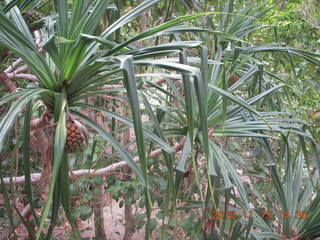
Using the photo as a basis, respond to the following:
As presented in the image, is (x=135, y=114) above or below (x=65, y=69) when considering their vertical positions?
below

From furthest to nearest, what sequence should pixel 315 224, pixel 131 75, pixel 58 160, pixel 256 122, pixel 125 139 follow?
pixel 125 139, pixel 315 224, pixel 256 122, pixel 58 160, pixel 131 75

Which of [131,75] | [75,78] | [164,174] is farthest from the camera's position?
[164,174]

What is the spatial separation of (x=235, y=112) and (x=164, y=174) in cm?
61

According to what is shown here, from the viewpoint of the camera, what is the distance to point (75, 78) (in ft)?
2.19

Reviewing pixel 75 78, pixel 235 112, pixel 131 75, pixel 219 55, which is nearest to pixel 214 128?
pixel 235 112

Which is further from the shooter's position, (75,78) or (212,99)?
(212,99)

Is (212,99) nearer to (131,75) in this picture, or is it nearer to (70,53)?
(70,53)

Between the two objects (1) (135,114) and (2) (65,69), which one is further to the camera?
(2) (65,69)

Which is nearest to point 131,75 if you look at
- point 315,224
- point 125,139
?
point 315,224

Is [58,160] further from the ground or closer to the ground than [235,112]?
closer to the ground

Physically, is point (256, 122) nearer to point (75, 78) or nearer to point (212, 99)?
point (212, 99)

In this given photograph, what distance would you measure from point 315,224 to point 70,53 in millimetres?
1066

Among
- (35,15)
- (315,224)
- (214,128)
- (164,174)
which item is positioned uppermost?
(35,15)

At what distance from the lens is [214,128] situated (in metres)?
1.06
